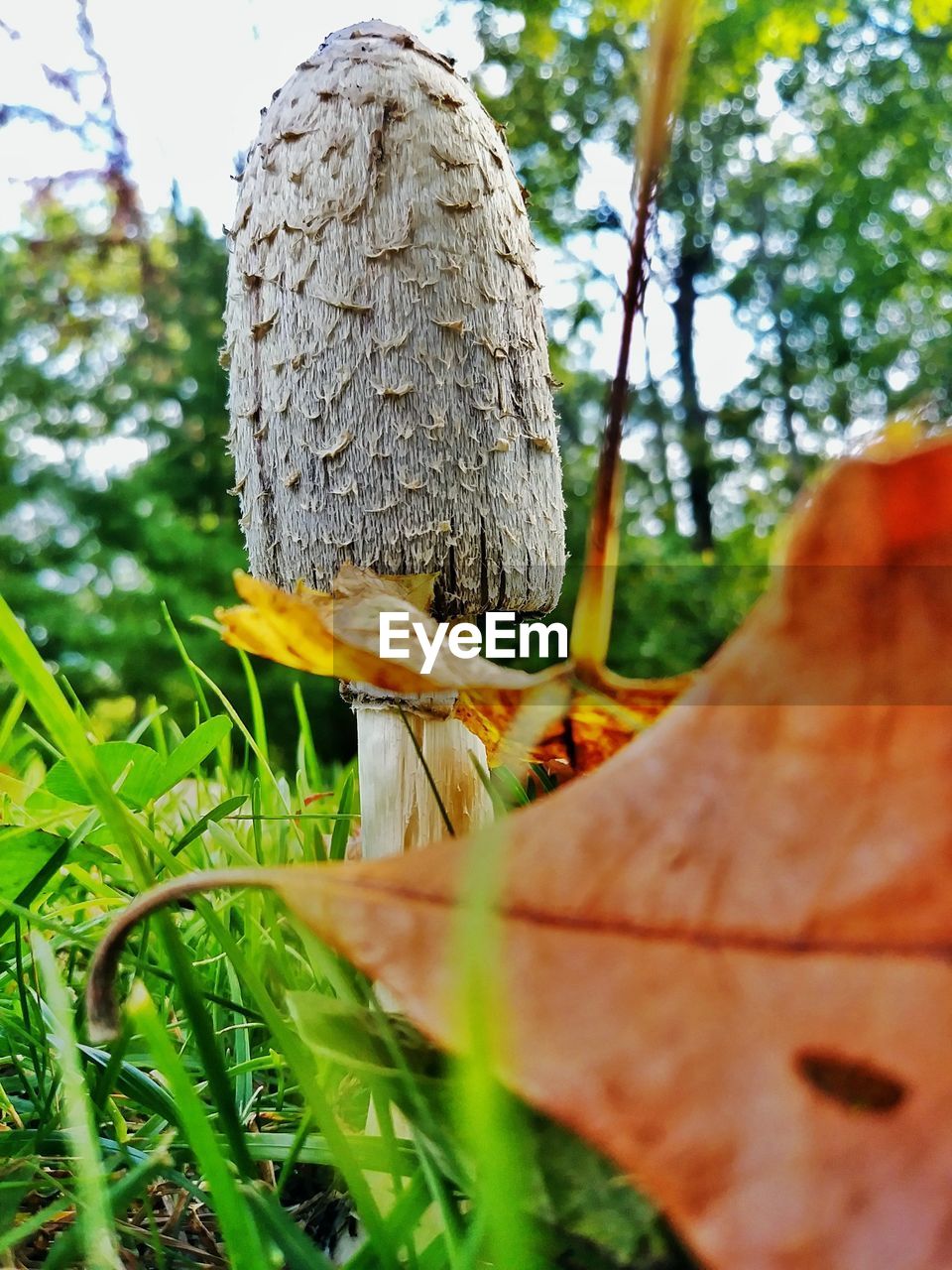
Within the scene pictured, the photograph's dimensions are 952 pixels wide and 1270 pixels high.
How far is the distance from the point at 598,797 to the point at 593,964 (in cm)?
4

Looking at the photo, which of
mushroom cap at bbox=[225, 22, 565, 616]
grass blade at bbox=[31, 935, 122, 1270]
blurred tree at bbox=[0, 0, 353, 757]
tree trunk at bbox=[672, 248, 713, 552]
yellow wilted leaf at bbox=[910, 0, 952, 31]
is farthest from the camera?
tree trunk at bbox=[672, 248, 713, 552]

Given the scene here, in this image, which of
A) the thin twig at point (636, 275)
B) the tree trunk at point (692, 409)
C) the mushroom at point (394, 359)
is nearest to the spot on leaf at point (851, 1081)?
the thin twig at point (636, 275)

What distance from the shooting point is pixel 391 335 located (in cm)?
78

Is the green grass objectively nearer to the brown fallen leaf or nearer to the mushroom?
the brown fallen leaf

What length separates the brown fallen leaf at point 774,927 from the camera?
194 millimetres

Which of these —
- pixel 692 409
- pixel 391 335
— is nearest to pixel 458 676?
pixel 391 335

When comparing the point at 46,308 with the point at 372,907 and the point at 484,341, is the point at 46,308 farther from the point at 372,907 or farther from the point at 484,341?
the point at 372,907

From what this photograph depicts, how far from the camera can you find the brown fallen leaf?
19cm

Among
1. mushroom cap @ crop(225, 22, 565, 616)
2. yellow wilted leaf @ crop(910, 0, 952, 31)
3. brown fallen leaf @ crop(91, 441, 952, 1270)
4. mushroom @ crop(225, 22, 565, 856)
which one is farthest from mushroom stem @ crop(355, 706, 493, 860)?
yellow wilted leaf @ crop(910, 0, 952, 31)

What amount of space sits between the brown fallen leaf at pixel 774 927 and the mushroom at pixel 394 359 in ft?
1.83

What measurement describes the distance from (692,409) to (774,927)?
9.33 m

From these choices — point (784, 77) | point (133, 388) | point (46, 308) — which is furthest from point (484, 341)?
point (784, 77)

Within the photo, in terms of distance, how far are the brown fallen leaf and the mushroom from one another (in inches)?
21.9

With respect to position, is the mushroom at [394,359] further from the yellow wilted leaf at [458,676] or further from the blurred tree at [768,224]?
Result: the blurred tree at [768,224]
